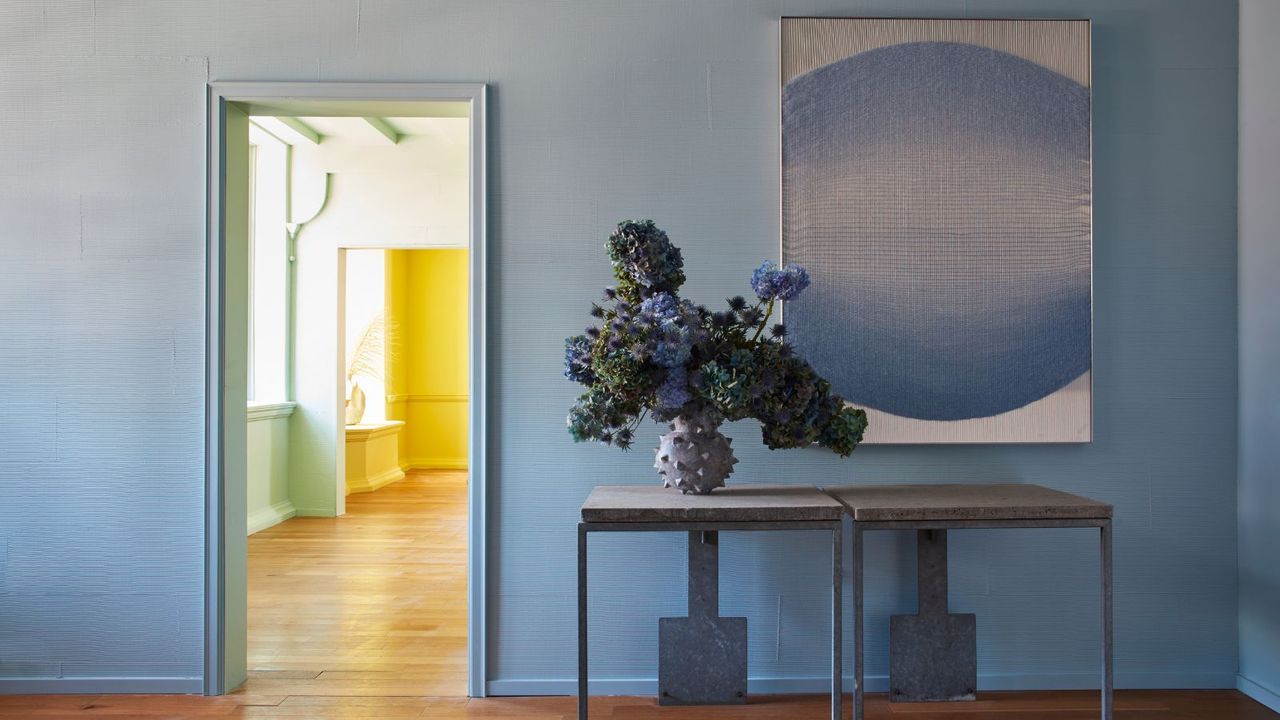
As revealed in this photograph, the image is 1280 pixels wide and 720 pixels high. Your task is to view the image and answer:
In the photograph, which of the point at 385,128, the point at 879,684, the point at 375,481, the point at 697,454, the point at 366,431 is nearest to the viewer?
the point at 697,454

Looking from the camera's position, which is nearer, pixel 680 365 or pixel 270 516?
pixel 680 365

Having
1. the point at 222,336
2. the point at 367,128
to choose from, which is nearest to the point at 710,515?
the point at 222,336

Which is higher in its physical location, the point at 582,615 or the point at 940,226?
the point at 940,226

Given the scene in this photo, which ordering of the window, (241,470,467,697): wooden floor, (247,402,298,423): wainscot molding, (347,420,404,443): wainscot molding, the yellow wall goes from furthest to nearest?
the yellow wall, (347,420,404,443): wainscot molding, the window, (247,402,298,423): wainscot molding, (241,470,467,697): wooden floor

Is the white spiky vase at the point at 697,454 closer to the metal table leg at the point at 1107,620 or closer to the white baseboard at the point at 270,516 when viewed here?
the metal table leg at the point at 1107,620

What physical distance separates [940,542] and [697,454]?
1.04 meters

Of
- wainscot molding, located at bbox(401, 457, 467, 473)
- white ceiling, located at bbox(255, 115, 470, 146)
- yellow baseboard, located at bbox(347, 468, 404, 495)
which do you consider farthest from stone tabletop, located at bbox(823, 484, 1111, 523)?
wainscot molding, located at bbox(401, 457, 467, 473)

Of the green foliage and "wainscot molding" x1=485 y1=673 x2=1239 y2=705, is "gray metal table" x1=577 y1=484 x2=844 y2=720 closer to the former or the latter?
the green foliage

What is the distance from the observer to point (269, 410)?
22.0 feet

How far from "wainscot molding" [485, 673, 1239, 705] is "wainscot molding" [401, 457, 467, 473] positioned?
7.82 meters

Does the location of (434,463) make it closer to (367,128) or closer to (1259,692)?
(367,128)

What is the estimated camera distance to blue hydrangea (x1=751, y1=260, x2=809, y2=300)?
2439mm

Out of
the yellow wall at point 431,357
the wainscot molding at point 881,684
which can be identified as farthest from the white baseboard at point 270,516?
the wainscot molding at point 881,684

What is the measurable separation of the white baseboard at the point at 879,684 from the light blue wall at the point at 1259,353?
17 cm
